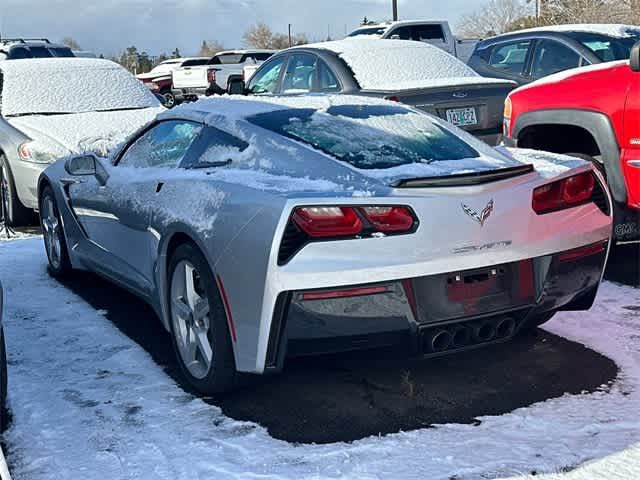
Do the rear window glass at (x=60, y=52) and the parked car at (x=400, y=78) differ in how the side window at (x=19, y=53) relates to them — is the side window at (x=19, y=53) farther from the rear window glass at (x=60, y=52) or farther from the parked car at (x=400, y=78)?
the parked car at (x=400, y=78)

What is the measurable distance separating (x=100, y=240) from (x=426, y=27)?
1804cm

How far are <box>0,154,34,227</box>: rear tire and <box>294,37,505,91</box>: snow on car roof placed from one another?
338 cm

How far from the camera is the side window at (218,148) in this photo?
14.0 ft

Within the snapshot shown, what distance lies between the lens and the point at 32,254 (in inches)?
288

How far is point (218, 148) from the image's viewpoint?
4402 mm

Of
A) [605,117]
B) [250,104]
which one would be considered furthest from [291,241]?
[605,117]

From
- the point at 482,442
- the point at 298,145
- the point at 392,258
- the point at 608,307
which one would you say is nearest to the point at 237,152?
the point at 298,145

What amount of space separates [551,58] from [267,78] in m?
3.23

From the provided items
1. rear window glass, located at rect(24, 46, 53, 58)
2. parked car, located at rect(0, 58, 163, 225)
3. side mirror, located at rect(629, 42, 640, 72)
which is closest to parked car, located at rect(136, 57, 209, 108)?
rear window glass, located at rect(24, 46, 53, 58)

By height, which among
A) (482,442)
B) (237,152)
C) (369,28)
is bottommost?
(369,28)

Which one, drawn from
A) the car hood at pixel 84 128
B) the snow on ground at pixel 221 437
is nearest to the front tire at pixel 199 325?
the snow on ground at pixel 221 437

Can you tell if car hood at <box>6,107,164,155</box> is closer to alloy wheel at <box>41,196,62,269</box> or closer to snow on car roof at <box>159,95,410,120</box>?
alloy wheel at <box>41,196,62,269</box>

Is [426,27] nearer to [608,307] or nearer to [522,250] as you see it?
[608,307]

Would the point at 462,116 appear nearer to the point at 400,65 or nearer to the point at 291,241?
the point at 400,65
